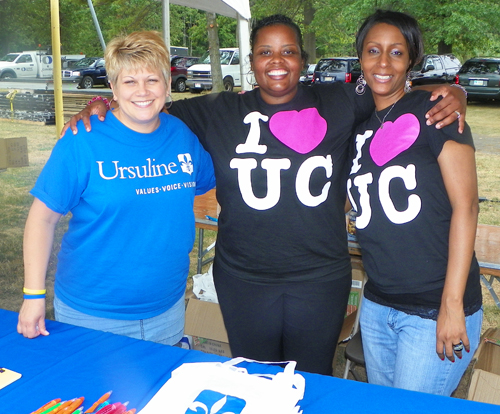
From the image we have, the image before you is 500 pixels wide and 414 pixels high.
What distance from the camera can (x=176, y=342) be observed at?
182cm

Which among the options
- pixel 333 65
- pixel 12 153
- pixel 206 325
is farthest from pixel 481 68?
pixel 206 325

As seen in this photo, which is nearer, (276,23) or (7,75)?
(276,23)

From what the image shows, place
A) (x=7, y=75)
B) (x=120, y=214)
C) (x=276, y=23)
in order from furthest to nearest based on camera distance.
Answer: (x=7, y=75)
(x=276, y=23)
(x=120, y=214)

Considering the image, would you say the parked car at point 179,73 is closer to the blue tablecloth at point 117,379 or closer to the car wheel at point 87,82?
the car wheel at point 87,82

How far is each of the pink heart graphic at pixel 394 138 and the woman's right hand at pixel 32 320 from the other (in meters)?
1.08

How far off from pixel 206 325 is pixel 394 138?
5.86ft

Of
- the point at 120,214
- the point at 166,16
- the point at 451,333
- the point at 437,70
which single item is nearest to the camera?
the point at 451,333

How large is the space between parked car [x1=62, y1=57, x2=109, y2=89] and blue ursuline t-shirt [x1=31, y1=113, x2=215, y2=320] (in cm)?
1458

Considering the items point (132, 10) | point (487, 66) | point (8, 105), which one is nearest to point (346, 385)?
point (8, 105)

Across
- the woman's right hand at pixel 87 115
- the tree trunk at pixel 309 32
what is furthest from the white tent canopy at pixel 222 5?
the tree trunk at pixel 309 32

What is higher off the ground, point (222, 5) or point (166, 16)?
point (222, 5)

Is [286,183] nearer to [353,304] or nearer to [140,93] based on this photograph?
[140,93]

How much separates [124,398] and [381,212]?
855 millimetres

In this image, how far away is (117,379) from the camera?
1.27 meters
